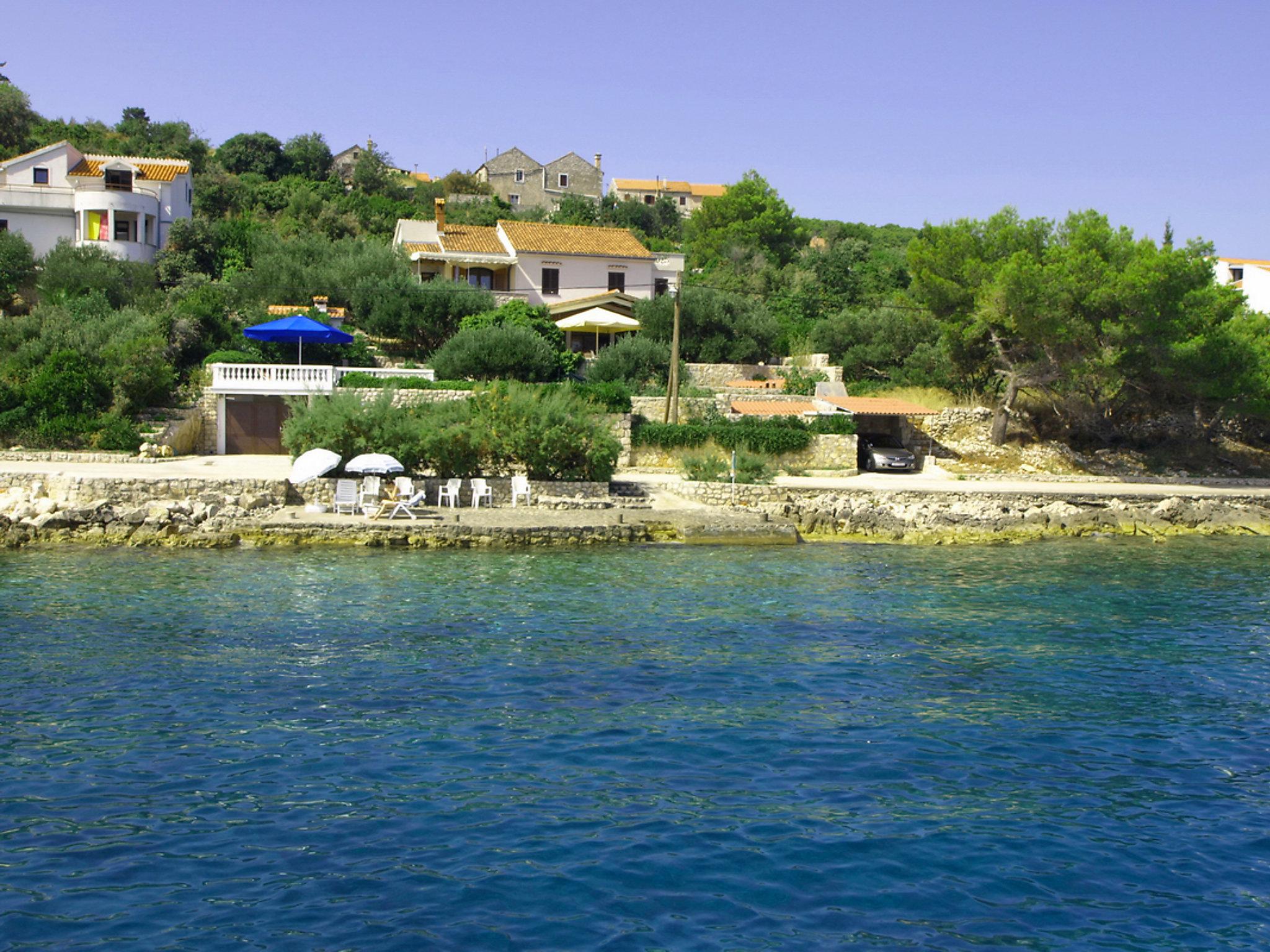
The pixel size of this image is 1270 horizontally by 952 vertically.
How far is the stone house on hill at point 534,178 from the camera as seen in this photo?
3543 inches

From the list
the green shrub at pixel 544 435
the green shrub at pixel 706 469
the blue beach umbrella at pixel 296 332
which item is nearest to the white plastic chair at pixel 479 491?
the green shrub at pixel 544 435

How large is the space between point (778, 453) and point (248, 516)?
1701 centimetres

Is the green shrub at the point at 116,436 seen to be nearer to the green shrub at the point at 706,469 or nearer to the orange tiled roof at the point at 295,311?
the orange tiled roof at the point at 295,311

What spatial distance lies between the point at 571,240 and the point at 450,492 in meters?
26.2

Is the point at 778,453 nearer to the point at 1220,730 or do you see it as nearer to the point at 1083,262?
the point at 1083,262

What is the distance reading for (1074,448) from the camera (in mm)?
38969

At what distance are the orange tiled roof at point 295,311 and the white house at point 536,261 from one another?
656 cm

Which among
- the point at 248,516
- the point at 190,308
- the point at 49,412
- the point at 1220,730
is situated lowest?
the point at 1220,730

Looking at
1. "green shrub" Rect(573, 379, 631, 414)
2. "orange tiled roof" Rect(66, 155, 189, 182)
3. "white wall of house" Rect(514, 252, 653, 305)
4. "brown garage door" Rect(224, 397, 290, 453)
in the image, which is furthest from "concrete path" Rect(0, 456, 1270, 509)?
"orange tiled roof" Rect(66, 155, 189, 182)

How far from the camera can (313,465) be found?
24.9 metres

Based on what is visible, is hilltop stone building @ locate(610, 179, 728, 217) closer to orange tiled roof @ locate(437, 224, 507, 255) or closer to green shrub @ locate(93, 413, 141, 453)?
orange tiled roof @ locate(437, 224, 507, 255)

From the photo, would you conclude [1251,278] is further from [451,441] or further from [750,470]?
[451,441]

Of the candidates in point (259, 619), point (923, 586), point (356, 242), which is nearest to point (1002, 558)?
point (923, 586)

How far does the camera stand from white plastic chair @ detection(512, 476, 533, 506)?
1072 inches
